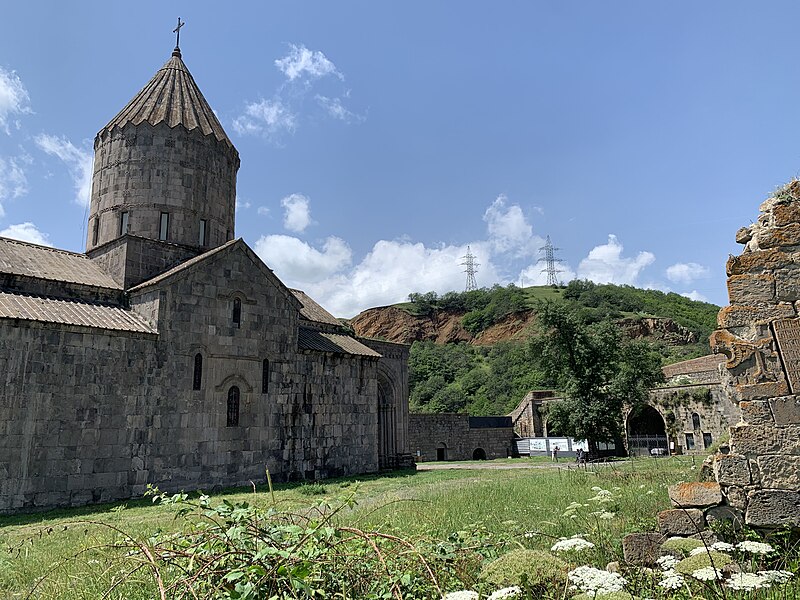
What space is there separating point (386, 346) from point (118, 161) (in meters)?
10.8

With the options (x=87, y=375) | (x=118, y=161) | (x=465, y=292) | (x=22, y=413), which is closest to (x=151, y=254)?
(x=118, y=161)

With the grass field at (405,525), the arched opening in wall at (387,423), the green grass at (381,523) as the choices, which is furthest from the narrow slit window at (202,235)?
the grass field at (405,525)

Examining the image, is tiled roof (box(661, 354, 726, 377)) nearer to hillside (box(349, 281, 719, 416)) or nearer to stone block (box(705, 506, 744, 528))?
hillside (box(349, 281, 719, 416))

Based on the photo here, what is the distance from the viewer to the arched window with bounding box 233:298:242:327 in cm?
1463

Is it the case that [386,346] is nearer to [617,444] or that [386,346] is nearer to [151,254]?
[151,254]

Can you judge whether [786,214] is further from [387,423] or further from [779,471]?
[387,423]

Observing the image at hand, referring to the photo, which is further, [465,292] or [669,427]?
[465,292]

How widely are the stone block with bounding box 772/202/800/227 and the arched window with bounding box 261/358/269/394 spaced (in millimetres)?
12788

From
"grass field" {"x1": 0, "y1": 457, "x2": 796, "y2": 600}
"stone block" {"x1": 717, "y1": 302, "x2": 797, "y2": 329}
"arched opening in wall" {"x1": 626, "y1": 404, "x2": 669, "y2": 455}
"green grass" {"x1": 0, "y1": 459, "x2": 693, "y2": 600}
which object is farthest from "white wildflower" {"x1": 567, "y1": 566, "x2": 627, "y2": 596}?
"arched opening in wall" {"x1": 626, "y1": 404, "x2": 669, "y2": 455}

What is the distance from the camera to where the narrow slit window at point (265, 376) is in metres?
15.0

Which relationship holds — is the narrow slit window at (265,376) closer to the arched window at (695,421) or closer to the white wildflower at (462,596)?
the white wildflower at (462,596)

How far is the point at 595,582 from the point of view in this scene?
2.73m

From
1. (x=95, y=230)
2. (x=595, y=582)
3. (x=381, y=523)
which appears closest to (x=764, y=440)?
(x=595, y=582)

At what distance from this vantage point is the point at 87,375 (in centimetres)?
1174
